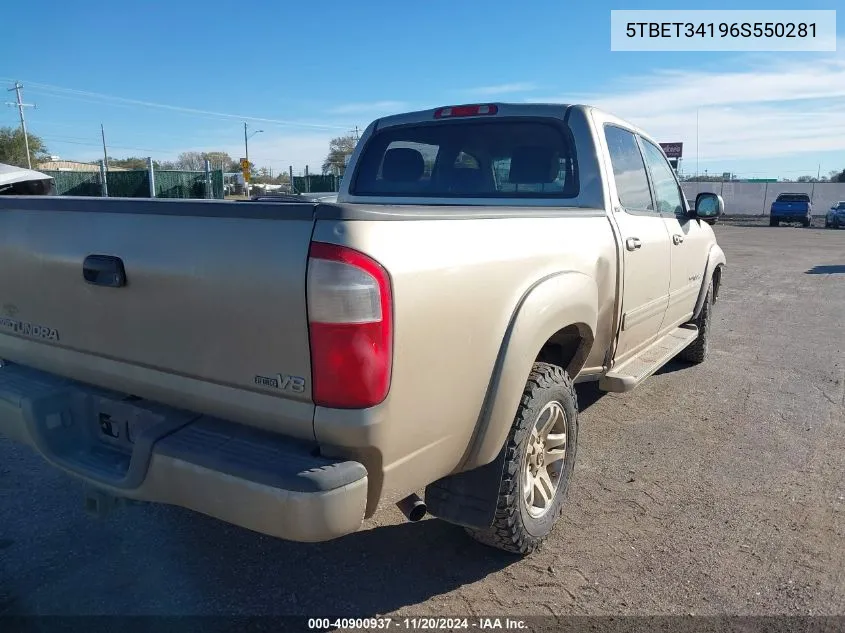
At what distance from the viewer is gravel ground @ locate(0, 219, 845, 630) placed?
2.80m

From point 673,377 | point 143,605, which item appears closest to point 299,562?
point 143,605

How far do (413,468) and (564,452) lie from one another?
1252 millimetres

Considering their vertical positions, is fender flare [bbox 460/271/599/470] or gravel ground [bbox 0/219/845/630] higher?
fender flare [bbox 460/271/599/470]

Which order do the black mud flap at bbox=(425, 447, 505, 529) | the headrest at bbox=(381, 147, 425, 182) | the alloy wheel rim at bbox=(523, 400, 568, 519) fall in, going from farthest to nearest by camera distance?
the headrest at bbox=(381, 147, 425, 182) < the alloy wheel rim at bbox=(523, 400, 568, 519) < the black mud flap at bbox=(425, 447, 505, 529)

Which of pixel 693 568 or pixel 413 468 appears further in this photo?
pixel 693 568

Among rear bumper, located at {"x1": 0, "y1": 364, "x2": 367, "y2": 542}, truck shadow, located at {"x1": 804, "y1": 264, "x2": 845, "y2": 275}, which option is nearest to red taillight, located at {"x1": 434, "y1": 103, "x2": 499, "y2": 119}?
rear bumper, located at {"x1": 0, "y1": 364, "x2": 367, "y2": 542}

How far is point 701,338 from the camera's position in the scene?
6.26m

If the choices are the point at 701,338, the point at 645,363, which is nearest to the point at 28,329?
the point at 645,363

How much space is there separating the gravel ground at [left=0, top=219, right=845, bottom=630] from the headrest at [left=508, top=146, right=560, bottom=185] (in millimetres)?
1741

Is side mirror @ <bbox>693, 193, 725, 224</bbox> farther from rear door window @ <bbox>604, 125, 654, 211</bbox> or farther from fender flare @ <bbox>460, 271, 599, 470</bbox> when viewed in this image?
fender flare @ <bbox>460, 271, 599, 470</bbox>

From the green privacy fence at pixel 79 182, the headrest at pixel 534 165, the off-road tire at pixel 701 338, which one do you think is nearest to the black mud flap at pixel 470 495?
the headrest at pixel 534 165

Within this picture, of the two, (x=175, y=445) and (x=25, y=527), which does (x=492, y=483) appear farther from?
(x=25, y=527)

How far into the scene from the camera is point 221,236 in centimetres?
223

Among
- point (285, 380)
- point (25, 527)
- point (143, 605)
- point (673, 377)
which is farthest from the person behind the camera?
point (673, 377)
